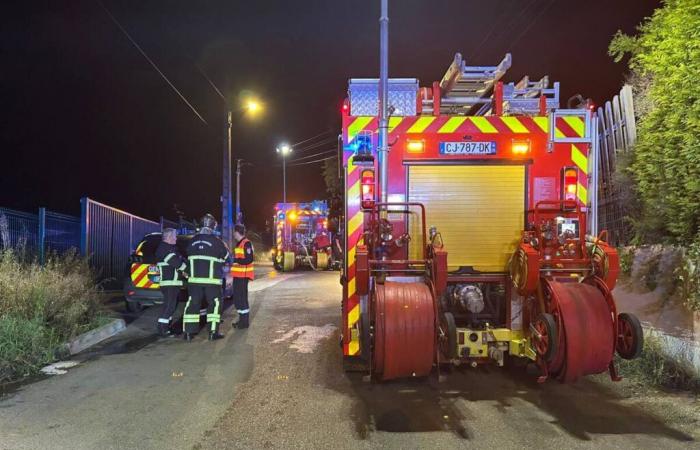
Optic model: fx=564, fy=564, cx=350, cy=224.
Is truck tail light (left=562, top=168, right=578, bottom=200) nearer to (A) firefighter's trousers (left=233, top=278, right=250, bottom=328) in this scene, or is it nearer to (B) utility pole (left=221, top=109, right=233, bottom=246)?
(A) firefighter's trousers (left=233, top=278, right=250, bottom=328)

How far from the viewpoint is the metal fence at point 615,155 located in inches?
398

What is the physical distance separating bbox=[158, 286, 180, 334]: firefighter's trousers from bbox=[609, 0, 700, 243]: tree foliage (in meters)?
7.41

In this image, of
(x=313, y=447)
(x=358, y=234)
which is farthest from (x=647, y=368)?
(x=313, y=447)

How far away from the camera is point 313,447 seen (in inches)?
165

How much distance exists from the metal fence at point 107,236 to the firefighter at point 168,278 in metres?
3.73

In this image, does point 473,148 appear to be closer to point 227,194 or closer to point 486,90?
point 486,90

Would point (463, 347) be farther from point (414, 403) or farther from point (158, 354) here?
point (158, 354)

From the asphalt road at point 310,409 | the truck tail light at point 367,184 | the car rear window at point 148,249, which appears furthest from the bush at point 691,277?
the car rear window at point 148,249

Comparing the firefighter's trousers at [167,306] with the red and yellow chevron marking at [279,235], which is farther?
the red and yellow chevron marking at [279,235]

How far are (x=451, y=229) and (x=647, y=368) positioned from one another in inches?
98.1

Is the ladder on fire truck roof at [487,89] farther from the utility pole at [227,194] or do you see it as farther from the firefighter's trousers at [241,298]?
the utility pole at [227,194]

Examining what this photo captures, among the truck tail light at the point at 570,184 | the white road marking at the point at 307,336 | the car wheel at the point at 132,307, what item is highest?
the truck tail light at the point at 570,184

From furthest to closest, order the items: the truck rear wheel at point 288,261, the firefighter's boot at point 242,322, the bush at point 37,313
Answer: the truck rear wheel at point 288,261 → the firefighter's boot at point 242,322 → the bush at point 37,313

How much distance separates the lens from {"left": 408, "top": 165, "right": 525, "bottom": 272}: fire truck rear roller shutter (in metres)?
5.90
